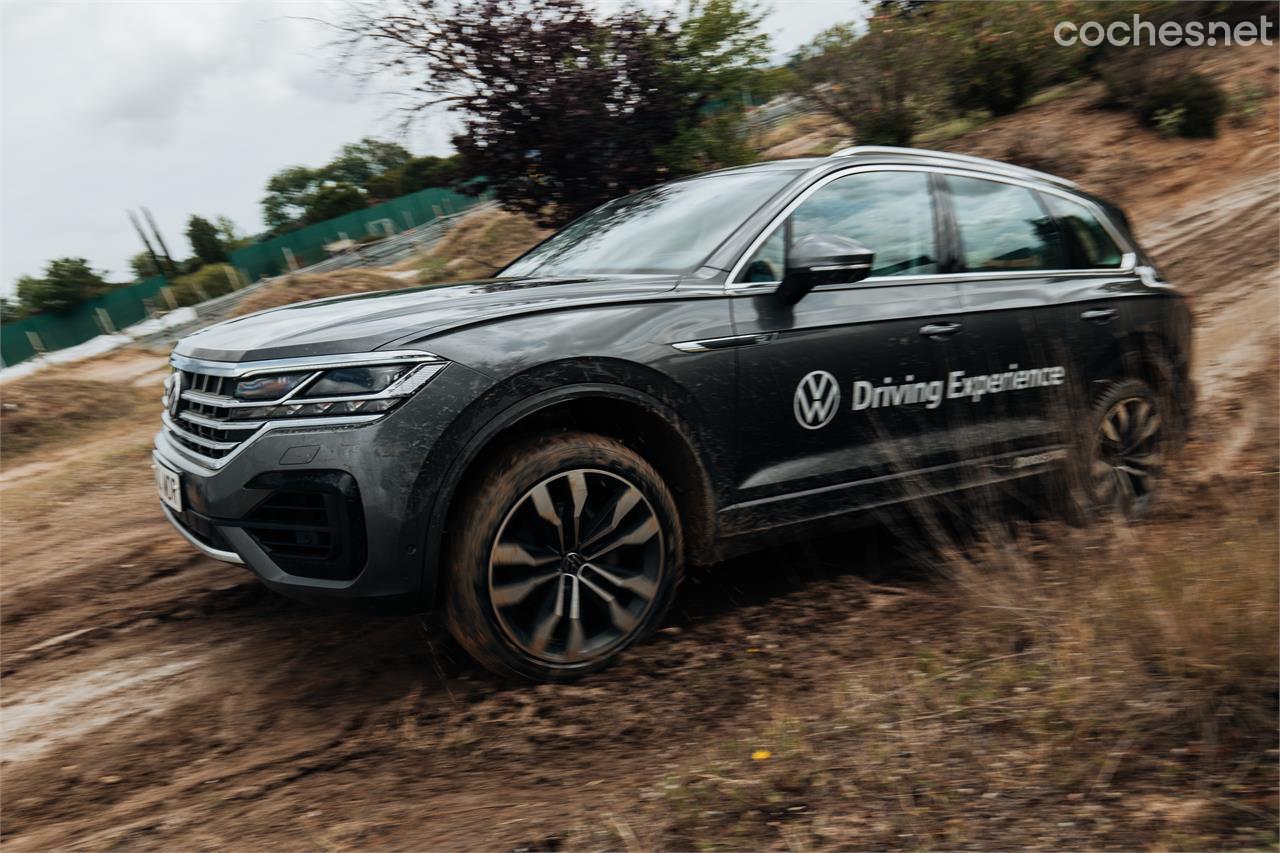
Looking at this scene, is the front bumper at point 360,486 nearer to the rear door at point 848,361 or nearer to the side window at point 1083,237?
the rear door at point 848,361

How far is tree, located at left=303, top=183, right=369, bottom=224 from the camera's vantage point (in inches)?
1913

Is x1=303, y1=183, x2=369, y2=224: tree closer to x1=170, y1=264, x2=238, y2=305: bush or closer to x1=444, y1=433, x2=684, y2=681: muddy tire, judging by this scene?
x1=170, y1=264, x2=238, y2=305: bush

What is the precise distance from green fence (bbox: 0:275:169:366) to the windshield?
31.4 m

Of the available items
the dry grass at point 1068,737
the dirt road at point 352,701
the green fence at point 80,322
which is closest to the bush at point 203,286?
the green fence at point 80,322

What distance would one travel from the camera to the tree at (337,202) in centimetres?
4859

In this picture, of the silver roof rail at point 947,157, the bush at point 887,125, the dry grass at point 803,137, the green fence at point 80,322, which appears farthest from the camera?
the green fence at point 80,322

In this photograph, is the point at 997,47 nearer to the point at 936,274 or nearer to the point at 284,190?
the point at 936,274

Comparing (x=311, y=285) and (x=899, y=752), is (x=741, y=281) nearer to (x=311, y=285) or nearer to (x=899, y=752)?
(x=899, y=752)

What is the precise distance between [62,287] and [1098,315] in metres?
38.9

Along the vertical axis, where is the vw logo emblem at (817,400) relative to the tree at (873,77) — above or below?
below

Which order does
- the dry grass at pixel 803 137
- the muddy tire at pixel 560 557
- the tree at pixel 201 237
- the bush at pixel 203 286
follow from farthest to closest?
the tree at pixel 201 237
the bush at pixel 203 286
the dry grass at pixel 803 137
the muddy tire at pixel 560 557

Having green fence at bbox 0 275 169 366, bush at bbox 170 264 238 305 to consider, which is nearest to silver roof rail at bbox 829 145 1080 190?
green fence at bbox 0 275 169 366

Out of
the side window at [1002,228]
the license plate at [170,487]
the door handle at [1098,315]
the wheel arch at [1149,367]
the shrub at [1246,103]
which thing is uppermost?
the license plate at [170,487]

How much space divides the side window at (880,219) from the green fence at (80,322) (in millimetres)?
32421
